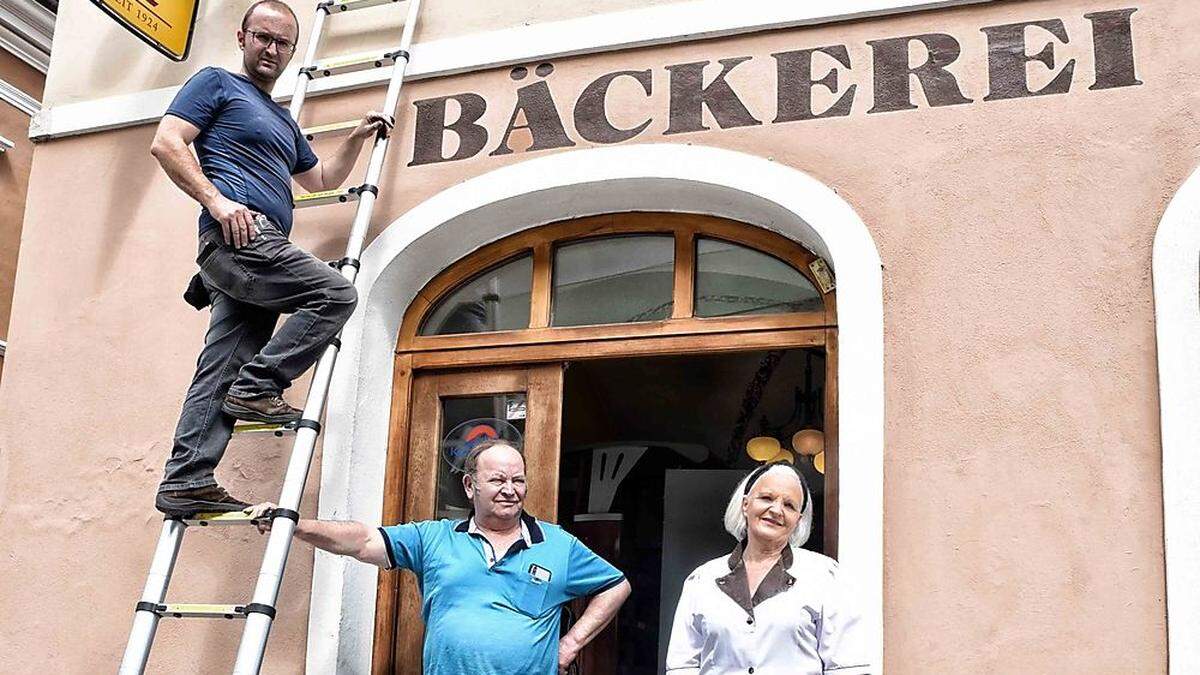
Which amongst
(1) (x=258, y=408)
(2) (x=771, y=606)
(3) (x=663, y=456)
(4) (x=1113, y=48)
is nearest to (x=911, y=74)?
(4) (x=1113, y=48)

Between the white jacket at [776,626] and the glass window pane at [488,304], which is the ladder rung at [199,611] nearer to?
the white jacket at [776,626]

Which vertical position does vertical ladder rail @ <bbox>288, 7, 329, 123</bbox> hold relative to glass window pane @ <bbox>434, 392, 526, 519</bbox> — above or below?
above

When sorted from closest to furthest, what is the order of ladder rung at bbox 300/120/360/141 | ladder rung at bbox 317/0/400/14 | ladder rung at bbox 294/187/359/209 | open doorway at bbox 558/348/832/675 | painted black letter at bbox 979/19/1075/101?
painted black letter at bbox 979/19/1075/101 < ladder rung at bbox 294/187/359/209 < ladder rung at bbox 300/120/360/141 < ladder rung at bbox 317/0/400/14 < open doorway at bbox 558/348/832/675

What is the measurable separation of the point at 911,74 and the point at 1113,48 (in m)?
0.60

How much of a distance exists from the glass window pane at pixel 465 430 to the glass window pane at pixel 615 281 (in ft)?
1.16

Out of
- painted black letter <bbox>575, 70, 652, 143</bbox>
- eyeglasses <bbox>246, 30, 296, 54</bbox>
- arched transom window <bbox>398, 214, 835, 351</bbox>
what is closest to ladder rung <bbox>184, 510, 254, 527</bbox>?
arched transom window <bbox>398, 214, 835, 351</bbox>

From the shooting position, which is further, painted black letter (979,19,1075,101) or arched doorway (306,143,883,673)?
painted black letter (979,19,1075,101)

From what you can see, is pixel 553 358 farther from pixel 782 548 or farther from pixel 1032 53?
pixel 1032 53

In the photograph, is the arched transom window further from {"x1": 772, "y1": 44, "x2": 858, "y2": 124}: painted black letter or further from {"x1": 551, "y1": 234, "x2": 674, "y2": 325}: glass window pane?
{"x1": 772, "y1": 44, "x2": 858, "y2": 124}: painted black letter

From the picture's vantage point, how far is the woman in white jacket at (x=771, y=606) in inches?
154

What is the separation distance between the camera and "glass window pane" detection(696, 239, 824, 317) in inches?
188

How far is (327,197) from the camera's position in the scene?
16.7ft

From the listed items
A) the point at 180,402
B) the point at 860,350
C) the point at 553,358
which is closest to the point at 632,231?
the point at 553,358

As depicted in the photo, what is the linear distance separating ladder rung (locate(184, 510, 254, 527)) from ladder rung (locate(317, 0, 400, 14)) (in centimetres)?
210
